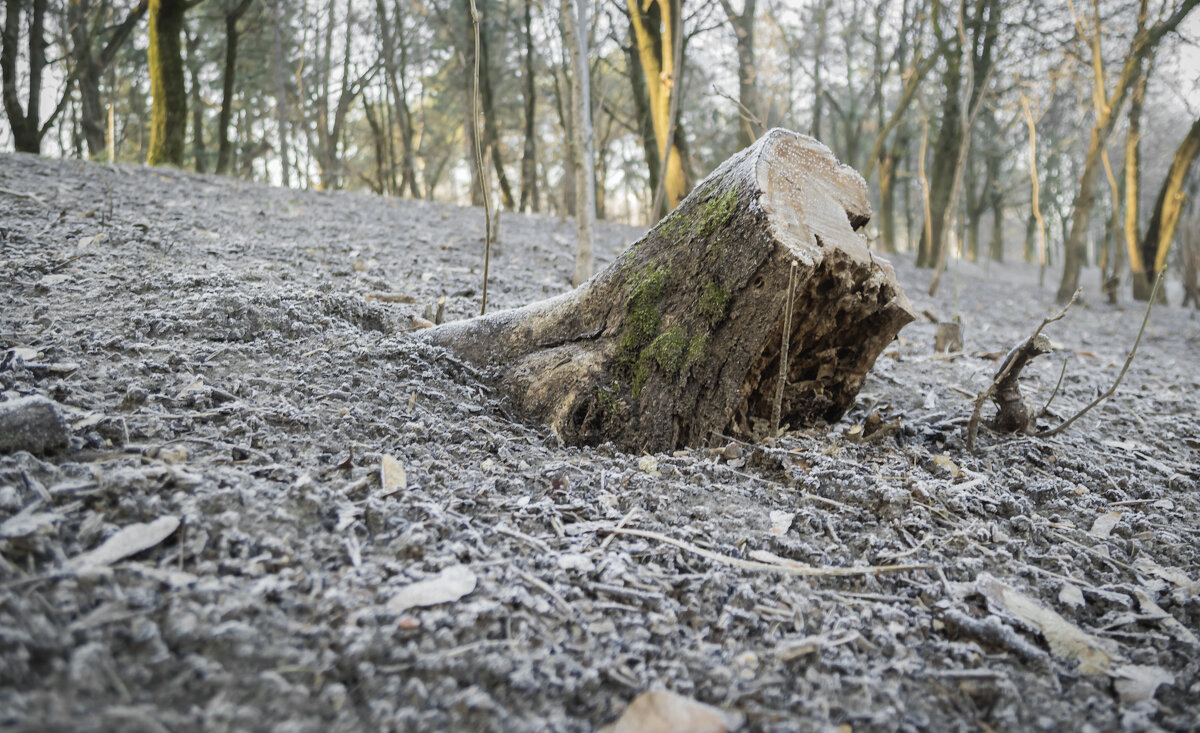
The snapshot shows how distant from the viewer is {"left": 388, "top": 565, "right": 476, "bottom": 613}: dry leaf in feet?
→ 4.39

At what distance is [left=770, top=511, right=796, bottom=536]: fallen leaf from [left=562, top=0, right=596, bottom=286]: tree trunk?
259 cm

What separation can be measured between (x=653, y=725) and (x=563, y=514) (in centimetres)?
77

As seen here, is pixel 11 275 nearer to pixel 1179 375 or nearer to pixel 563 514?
pixel 563 514

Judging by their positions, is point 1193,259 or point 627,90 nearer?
point 1193,259

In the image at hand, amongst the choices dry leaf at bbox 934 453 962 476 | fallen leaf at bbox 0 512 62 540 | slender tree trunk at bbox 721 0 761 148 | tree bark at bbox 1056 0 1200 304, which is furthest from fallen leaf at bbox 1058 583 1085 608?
slender tree trunk at bbox 721 0 761 148

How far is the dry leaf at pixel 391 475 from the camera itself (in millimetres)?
1784

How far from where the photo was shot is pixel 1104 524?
2049 mm

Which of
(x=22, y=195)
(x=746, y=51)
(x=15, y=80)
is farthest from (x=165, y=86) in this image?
(x=746, y=51)

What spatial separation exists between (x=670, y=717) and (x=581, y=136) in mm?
3907

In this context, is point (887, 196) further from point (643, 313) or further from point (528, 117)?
point (643, 313)

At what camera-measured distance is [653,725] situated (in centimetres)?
115

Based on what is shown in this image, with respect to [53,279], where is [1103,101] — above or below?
above

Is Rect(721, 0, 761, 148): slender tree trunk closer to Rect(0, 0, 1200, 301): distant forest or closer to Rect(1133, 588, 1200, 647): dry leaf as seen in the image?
Rect(0, 0, 1200, 301): distant forest

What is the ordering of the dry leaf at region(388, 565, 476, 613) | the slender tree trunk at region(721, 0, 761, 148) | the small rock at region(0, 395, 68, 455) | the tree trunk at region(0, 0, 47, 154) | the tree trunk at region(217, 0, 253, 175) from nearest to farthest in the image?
1. the dry leaf at region(388, 565, 476, 613)
2. the small rock at region(0, 395, 68, 455)
3. the tree trunk at region(0, 0, 47, 154)
4. the tree trunk at region(217, 0, 253, 175)
5. the slender tree trunk at region(721, 0, 761, 148)
